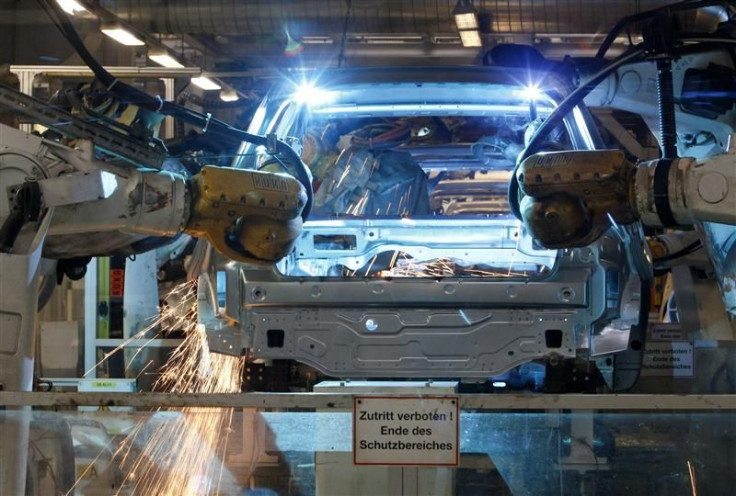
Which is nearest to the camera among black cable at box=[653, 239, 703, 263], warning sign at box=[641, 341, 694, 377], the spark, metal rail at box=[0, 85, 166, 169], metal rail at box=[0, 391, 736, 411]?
metal rail at box=[0, 391, 736, 411]

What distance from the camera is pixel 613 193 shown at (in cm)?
295

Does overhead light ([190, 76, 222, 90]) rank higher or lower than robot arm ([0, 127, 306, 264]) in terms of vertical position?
higher

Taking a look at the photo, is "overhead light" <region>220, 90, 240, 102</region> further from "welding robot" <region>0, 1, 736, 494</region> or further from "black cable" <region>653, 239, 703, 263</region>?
"welding robot" <region>0, 1, 736, 494</region>

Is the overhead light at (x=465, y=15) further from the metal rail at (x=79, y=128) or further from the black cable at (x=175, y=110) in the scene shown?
the metal rail at (x=79, y=128)

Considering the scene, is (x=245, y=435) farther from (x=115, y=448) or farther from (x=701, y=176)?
(x=701, y=176)

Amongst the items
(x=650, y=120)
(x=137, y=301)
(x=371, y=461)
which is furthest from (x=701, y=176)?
(x=137, y=301)

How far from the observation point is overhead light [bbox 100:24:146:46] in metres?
5.37

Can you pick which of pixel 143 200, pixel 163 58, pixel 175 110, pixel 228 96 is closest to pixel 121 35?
pixel 163 58

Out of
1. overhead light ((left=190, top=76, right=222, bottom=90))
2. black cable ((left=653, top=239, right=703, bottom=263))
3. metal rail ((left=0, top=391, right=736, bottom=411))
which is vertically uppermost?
overhead light ((left=190, top=76, right=222, bottom=90))

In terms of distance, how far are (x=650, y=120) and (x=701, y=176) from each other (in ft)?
6.18

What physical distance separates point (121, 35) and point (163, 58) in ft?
2.43

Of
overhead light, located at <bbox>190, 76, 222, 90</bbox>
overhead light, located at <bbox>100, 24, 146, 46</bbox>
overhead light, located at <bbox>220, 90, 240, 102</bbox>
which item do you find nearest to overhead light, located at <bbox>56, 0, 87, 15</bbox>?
overhead light, located at <bbox>100, 24, 146, 46</bbox>

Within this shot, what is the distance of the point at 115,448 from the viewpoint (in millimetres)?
3082

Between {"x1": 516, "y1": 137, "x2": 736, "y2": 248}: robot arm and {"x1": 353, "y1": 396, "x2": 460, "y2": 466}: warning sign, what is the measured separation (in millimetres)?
819
